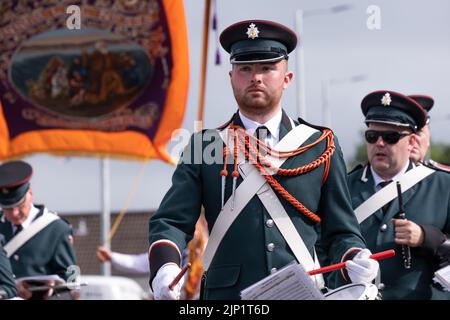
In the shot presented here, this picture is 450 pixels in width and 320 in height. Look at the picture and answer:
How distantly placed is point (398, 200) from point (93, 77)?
10.2 m

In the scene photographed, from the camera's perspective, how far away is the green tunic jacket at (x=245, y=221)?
688 centimetres

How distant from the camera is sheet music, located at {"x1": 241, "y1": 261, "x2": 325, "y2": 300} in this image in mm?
5934

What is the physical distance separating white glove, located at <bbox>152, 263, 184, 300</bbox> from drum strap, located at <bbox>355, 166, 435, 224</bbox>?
2848 mm

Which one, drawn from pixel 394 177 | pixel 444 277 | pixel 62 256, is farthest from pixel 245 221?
pixel 62 256

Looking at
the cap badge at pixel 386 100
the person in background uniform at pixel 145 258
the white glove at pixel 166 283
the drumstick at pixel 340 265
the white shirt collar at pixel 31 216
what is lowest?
the person in background uniform at pixel 145 258

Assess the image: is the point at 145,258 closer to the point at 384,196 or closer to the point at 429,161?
the point at 429,161

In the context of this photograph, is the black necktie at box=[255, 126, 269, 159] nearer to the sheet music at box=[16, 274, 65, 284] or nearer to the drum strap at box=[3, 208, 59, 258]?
the sheet music at box=[16, 274, 65, 284]

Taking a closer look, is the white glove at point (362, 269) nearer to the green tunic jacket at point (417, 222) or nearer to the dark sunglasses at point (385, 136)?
the green tunic jacket at point (417, 222)

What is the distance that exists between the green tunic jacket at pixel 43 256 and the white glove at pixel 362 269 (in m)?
5.82

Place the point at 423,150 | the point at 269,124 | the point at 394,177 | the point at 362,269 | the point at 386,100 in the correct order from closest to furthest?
the point at 362,269 → the point at 269,124 → the point at 394,177 → the point at 386,100 → the point at 423,150

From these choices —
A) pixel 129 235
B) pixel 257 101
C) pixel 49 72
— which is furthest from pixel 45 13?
pixel 129 235

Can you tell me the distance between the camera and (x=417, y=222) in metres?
9.10

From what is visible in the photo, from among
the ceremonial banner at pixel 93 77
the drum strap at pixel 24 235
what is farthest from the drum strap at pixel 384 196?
the ceremonial banner at pixel 93 77
